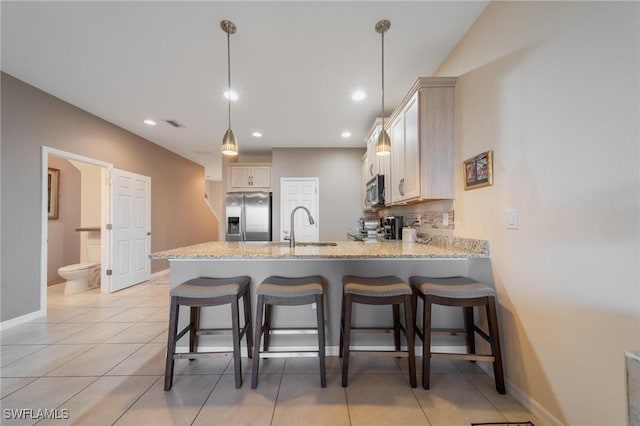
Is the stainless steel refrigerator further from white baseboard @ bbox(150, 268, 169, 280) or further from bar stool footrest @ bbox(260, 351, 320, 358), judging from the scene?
bar stool footrest @ bbox(260, 351, 320, 358)

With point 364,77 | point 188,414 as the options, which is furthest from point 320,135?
point 188,414

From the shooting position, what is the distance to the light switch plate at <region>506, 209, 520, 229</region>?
1.46 meters

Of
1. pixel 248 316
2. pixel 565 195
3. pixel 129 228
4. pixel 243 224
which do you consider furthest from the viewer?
pixel 243 224

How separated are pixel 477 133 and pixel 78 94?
4357 mm

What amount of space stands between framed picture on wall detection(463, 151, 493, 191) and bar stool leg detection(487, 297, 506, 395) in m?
0.80

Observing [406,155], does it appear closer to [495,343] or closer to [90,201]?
[495,343]

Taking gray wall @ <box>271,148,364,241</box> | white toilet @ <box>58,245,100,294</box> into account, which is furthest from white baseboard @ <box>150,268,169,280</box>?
gray wall @ <box>271,148,364,241</box>

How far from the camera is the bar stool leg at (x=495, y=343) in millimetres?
1533

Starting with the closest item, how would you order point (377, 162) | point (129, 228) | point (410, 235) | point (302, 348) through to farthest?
point (302, 348), point (410, 235), point (377, 162), point (129, 228)

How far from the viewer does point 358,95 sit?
9.59ft

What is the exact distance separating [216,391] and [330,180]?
395 cm

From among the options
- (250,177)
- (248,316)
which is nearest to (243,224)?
(250,177)

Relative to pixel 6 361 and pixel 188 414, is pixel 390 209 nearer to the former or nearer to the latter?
pixel 188 414

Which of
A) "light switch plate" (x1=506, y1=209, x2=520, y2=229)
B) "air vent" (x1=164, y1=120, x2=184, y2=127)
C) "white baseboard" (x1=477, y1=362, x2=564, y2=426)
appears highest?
"air vent" (x1=164, y1=120, x2=184, y2=127)
